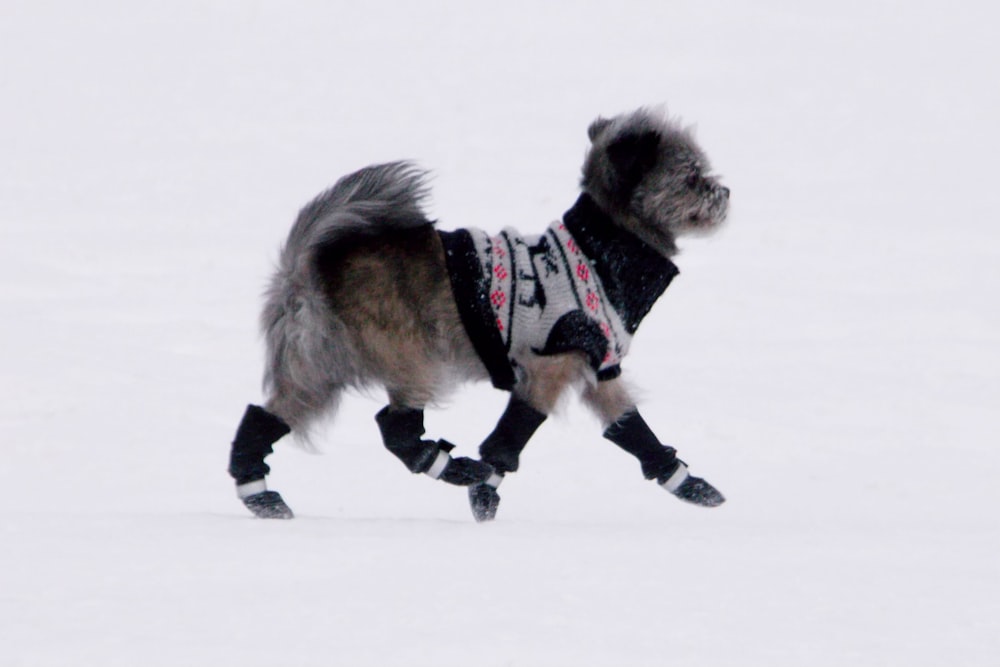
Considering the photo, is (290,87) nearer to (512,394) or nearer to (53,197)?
(53,197)

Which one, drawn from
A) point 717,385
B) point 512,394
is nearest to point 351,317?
point 512,394

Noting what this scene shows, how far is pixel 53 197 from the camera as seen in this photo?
44.1ft

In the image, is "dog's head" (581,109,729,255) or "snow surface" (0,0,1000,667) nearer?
"snow surface" (0,0,1000,667)

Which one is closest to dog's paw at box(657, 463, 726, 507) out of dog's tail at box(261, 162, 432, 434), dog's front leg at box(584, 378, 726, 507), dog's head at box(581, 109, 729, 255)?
dog's front leg at box(584, 378, 726, 507)

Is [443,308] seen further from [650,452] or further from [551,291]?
[650,452]

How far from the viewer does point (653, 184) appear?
198 inches

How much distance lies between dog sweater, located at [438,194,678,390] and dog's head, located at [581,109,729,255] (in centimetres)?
13

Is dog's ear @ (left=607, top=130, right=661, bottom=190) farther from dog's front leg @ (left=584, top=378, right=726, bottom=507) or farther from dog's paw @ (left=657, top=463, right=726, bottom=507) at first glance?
dog's paw @ (left=657, top=463, right=726, bottom=507)

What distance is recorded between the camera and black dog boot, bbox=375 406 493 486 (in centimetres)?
490

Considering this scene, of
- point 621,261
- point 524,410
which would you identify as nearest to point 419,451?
point 524,410

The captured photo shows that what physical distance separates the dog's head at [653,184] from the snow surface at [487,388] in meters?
0.77

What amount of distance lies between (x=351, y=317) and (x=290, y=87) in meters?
13.4

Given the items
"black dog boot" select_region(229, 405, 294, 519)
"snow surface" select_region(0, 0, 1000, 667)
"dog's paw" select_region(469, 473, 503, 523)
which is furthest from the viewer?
"dog's paw" select_region(469, 473, 503, 523)

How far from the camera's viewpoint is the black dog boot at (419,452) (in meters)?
4.90
